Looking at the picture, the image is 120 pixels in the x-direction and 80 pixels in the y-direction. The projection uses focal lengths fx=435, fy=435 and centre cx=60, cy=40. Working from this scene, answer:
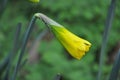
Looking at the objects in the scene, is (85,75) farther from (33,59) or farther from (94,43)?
(33,59)

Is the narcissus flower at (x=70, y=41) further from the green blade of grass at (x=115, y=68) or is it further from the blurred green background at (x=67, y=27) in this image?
the blurred green background at (x=67, y=27)

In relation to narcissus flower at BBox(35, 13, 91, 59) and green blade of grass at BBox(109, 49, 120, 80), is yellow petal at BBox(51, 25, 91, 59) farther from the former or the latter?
green blade of grass at BBox(109, 49, 120, 80)

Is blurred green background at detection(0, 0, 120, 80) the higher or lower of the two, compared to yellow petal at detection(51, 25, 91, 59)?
lower

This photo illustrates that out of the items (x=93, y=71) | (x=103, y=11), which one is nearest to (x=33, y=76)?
(x=93, y=71)

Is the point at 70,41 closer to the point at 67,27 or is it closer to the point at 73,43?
the point at 73,43

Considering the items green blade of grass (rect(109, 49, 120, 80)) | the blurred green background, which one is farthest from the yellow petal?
the blurred green background

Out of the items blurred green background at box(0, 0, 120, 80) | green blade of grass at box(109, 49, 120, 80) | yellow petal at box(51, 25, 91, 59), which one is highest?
yellow petal at box(51, 25, 91, 59)

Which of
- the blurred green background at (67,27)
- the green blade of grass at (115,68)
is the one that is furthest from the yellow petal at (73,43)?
the blurred green background at (67,27)
